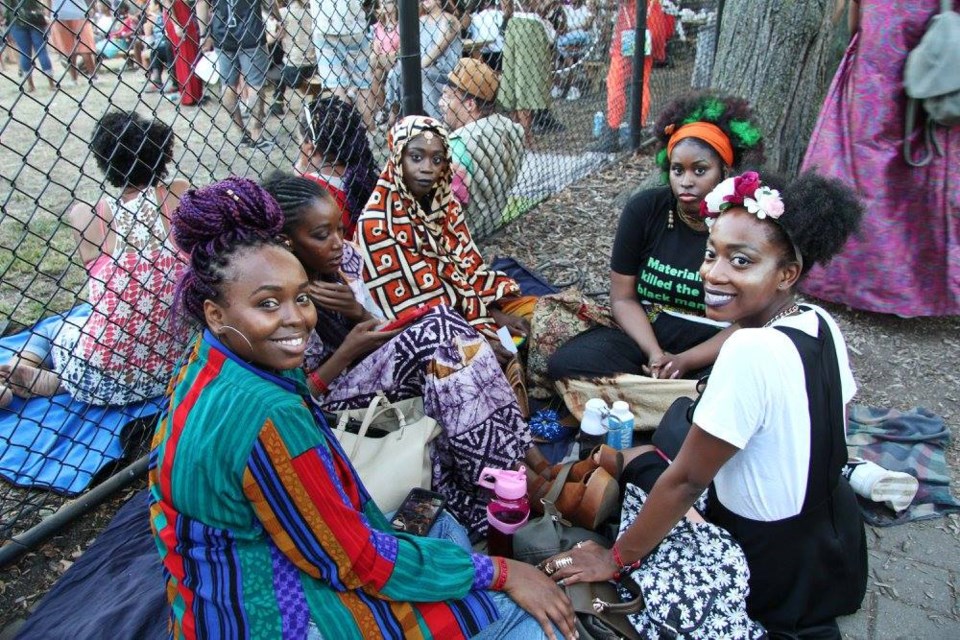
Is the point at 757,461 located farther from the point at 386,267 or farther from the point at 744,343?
the point at 386,267

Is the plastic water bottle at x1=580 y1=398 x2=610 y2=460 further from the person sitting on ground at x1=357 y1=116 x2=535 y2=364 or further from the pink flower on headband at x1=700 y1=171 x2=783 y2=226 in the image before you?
the pink flower on headband at x1=700 y1=171 x2=783 y2=226

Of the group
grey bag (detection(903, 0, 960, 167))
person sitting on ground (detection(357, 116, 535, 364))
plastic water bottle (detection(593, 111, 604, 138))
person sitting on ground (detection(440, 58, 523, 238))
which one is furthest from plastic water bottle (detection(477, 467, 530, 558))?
plastic water bottle (detection(593, 111, 604, 138))

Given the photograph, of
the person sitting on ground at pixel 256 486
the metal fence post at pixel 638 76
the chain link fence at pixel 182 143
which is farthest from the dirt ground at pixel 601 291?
the person sitting on ground at pixel 256 486

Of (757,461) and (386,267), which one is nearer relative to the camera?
(757,461)

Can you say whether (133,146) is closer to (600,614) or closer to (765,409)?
(600,614)

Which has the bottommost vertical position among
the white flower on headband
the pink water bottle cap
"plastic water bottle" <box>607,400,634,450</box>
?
"plastic water bottle" <box>607,400,634,450</box>

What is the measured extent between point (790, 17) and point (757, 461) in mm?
3628

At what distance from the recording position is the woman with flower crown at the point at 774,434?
1.89 m

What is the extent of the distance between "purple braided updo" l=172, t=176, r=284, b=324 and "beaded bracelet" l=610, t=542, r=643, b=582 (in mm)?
1369

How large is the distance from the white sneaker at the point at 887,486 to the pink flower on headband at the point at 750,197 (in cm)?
139

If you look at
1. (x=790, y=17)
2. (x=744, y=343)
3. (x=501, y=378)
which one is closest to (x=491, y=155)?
(x=790, y=17)

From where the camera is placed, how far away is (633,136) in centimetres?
733

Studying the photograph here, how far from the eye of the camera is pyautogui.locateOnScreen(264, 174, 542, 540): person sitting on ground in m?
2.81

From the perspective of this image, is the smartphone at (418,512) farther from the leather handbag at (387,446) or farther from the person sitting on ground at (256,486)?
the person sitting on ground at (256,486)
